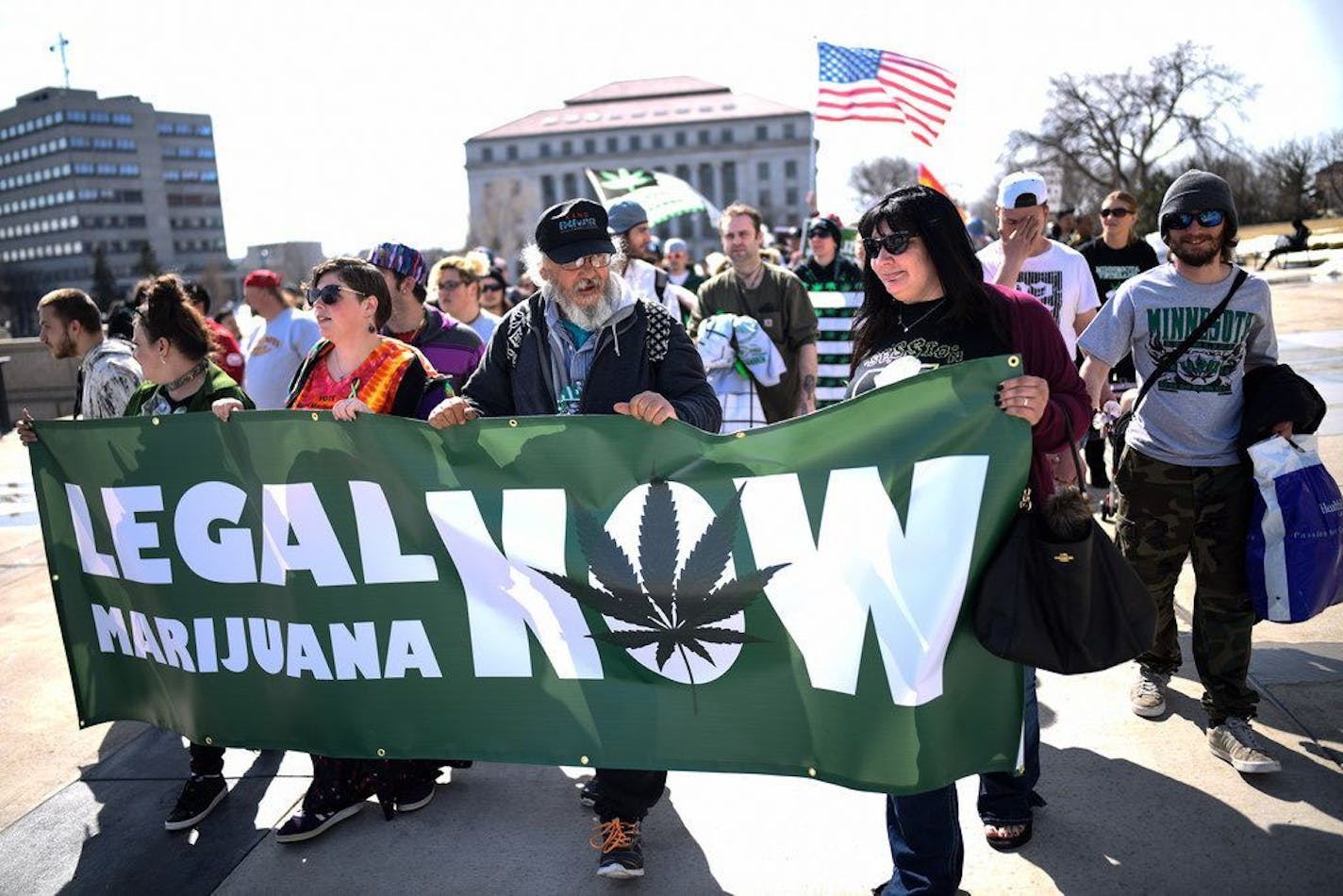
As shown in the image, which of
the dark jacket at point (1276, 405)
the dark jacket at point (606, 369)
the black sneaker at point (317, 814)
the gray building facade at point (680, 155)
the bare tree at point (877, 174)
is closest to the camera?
the dark jacket at point (606, 369)

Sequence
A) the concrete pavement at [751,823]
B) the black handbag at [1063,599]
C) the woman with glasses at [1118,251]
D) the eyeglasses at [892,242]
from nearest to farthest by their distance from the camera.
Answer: the black handbag at [1063,599], the eyeglasses at [892,242], the concrete pavement at [751,823], the woman with glasses at [1118,251]

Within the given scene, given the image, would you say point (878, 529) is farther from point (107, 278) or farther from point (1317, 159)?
point (107, 278)

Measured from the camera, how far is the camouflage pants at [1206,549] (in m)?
3.46

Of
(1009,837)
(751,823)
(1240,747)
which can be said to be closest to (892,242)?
(1009,837)

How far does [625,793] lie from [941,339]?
167 centimetres

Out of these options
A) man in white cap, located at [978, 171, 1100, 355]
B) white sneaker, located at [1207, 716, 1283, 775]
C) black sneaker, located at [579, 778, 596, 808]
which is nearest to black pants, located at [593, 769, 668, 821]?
black sneaker, located at [579, 778, 596, 808]

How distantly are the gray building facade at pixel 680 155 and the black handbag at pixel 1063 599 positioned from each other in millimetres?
110996

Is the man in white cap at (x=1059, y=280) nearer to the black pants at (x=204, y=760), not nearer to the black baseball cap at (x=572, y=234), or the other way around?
the black baseball cap at (x=572, y=234)

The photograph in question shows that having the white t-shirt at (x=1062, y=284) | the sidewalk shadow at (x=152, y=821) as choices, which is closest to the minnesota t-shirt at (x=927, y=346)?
the white t-shirt at (x=1062, y=284)

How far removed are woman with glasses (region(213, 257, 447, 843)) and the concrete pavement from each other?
0.09 m

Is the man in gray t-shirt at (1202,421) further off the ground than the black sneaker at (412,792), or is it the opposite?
the man in gray t-shirt at (1202,421)

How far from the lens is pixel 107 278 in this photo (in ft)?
277

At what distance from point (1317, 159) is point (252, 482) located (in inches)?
2421

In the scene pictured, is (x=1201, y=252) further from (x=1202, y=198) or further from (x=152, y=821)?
(x=152, y=821)
